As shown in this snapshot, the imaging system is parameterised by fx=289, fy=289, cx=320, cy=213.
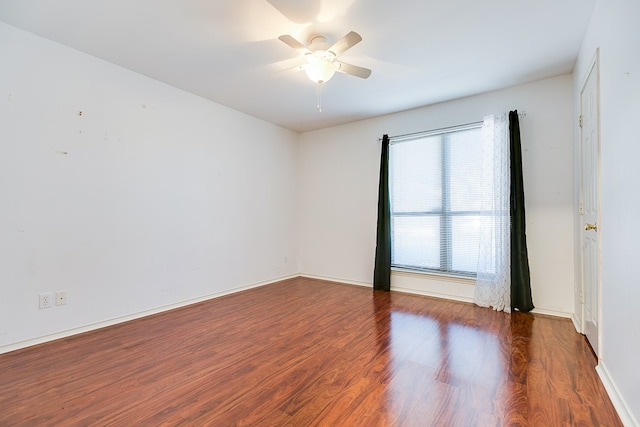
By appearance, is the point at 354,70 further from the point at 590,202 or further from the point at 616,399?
the point at 616,399

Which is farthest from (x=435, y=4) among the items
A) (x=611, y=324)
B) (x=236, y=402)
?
(x=236, y=402)

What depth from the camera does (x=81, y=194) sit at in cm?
268

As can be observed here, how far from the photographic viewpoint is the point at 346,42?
2.17 meters

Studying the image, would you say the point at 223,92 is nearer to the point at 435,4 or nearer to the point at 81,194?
the point at 81,194

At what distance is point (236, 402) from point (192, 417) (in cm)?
24

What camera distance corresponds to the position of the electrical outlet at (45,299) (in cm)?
244

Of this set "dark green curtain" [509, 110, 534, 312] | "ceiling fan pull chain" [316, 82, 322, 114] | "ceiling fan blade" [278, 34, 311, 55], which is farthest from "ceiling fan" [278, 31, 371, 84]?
"dark green curtain" [509, 110, 534, 312]

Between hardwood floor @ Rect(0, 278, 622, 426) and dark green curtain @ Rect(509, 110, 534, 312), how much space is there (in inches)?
8.5

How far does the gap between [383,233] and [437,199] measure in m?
0.87

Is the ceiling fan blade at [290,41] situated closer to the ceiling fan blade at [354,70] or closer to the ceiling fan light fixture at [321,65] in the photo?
the ceiling fan light fixture at [321,65]

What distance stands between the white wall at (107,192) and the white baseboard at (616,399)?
3.78 m

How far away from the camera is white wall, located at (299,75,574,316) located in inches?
123

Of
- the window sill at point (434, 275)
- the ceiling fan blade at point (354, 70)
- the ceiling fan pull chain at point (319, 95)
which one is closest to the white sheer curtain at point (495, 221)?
the window sill at point (434, 275)

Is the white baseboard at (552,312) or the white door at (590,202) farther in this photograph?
the white baseboard at (552,312)
